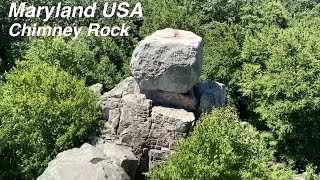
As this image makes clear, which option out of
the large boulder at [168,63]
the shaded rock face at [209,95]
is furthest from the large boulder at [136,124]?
the shaded rock face at [209,95]

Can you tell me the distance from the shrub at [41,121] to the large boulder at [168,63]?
316cm

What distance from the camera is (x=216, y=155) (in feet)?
71.7

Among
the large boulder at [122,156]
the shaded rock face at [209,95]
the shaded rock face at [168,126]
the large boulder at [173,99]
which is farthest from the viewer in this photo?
the shaded rock face at [209,95]

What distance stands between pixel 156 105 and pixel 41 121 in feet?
20.0

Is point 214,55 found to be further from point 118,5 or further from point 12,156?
point 12,156

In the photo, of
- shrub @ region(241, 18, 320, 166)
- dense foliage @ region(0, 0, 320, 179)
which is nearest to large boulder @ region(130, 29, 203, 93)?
dense foliage @ region(0, 0, 320, 179)

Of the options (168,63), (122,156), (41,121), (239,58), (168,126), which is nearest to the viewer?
(122,156)

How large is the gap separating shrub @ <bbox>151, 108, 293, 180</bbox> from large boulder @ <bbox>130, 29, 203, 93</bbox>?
12.4 ft

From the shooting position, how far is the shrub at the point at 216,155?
21.8 meters

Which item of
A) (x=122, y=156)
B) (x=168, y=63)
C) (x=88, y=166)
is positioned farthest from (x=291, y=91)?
(x=88, y=166)

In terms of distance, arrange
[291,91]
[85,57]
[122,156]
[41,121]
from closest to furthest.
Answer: [122,156] < [41,121] < [291,91] < [85,57]

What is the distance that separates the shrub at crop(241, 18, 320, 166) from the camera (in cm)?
3403

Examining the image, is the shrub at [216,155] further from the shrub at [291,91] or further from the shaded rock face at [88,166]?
the shrub at [291,91]

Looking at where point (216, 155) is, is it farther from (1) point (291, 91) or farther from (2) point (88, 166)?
(1) point (291, 91)
